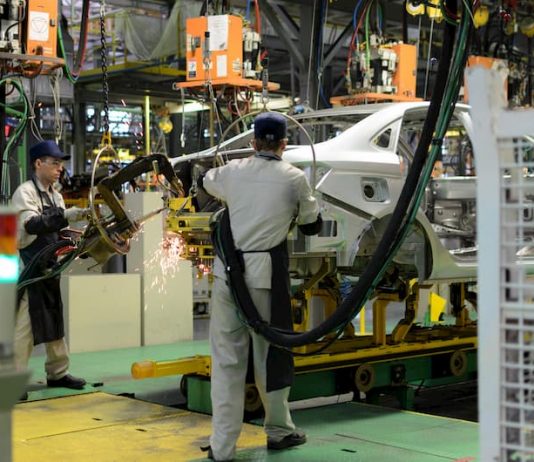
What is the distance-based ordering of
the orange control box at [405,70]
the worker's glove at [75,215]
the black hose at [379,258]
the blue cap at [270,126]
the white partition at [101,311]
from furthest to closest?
1. the orange control box at [405,70]
2. the white partition at [101,311]
3. the worker's glove at [75,215]
4. the blue cap at [270,126]
5. the black hose at [379,258]

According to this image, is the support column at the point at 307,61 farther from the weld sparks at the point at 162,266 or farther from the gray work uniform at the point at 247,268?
the gray work uniform at the point at 247,268

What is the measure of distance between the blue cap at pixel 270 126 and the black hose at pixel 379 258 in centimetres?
72

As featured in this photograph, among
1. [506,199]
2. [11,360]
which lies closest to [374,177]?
[506,199]

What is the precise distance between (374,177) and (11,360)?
14.7 feet

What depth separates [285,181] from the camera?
5.00m

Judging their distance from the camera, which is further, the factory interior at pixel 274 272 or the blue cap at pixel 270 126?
the blue cap at pixel 270 126

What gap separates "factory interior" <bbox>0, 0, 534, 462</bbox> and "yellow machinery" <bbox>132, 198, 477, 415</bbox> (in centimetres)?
2

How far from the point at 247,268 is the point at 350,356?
1961 millimetres

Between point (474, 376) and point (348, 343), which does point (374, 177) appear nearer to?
point (348, 343)

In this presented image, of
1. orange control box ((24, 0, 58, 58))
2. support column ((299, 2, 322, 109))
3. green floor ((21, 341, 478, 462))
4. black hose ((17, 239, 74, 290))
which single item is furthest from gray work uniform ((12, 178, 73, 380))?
support column ((299, 2, 322, 109))

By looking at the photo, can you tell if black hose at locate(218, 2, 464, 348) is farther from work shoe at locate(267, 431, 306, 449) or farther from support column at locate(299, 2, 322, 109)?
support column at locate(299, 2, 322, 109)

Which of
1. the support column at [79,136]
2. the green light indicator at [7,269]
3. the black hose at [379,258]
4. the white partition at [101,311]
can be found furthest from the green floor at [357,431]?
the support column at [79,136]

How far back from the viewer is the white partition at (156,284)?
973cm

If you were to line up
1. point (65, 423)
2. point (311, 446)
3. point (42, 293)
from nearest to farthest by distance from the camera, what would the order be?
point (311, 446) → point (65, 423) → point (42, 293)
